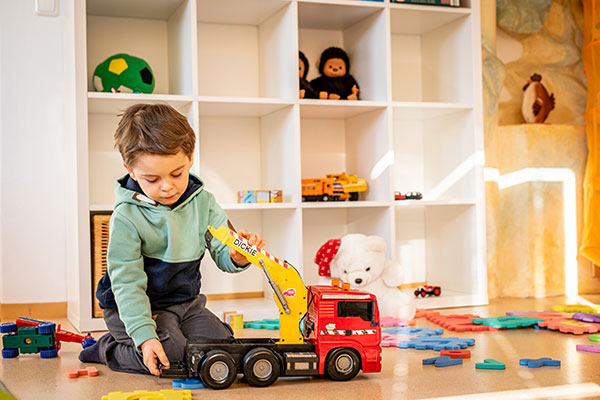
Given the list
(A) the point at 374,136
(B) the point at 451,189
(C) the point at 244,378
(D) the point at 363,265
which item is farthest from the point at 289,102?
(C) the point at 244,378

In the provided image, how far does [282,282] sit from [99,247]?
0.99m

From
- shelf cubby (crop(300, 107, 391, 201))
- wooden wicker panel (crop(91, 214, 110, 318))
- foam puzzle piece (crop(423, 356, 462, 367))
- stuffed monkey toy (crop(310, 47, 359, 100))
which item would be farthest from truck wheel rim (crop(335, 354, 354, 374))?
stuffed monkey toy (crop(310, 47, 359, 100))

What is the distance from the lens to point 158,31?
107 inches

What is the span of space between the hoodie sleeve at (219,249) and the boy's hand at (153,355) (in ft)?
0.85

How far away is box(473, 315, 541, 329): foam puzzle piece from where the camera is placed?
218 cm

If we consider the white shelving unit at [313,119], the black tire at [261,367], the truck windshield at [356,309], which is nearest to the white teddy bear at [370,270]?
the white shelving unit at [313,119]

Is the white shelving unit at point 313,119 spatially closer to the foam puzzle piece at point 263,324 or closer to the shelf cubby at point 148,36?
the shelf cubby at point 148,36

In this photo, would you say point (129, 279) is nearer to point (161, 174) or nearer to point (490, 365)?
point (161, 174)

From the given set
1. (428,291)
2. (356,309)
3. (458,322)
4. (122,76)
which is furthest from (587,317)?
(122,76)

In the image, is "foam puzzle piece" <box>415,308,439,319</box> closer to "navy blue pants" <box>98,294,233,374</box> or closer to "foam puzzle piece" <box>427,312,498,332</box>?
"foam puzzle piece" <box>427,312,498,332</box>

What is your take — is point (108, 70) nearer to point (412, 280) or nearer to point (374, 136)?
point (374, 136)

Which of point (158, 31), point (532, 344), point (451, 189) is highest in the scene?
point (158, 31)

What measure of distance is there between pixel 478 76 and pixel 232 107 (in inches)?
38.1

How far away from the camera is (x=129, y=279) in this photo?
154 centimetres
